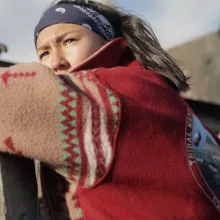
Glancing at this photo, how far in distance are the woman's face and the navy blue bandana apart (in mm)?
21

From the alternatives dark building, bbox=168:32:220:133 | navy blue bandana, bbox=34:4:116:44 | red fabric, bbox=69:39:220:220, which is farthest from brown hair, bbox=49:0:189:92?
dark building, bbox=168:32:220:133

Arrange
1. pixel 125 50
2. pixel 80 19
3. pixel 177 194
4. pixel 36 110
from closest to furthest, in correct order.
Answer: pixel 36 110 → pixel 177 194 → pixel 125 50 → pixel 80 19

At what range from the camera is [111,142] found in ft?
3.89

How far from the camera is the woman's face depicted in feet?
5.36

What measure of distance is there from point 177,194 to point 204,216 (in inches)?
3.6

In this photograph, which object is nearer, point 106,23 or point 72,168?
point 72,168

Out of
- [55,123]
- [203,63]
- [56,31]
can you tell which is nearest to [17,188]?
[55,123]

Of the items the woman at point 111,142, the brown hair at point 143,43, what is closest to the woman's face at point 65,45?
the brown hair at point 143,43

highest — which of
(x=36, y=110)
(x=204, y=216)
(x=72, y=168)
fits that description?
(x=36, y=110)

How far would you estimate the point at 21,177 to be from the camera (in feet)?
4.18

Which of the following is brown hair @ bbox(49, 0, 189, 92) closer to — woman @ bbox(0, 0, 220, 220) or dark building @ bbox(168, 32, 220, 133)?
woman @ bbox(0, 0, 220, 220)

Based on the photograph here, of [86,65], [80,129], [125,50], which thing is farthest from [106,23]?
[80,129]

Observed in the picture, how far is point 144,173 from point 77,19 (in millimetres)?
757

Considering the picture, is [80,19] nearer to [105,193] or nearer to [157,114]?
[157,114]
